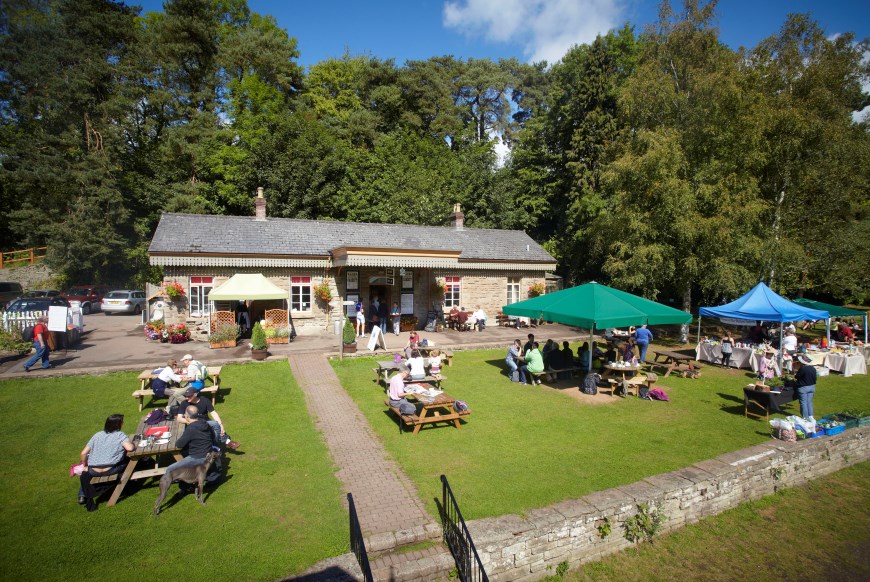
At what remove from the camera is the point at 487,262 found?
23547 millimetres

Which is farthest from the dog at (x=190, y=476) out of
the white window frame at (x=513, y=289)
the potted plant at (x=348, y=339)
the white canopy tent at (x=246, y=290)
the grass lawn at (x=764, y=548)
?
the white window frame at (x=513, y=289)

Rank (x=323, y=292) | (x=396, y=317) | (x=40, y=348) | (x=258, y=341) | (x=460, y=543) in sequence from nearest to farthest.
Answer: (x=460, y=543) → (x=40, y=348) → (x=258, y=341) → (x=323, y=292) → (x=396, y=317)

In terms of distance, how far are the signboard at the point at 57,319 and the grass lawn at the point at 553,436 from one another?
1005 centimetres

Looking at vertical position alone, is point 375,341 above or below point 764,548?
above

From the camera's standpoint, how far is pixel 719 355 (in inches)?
658

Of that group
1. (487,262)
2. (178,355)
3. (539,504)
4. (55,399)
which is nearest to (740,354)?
(487,262)

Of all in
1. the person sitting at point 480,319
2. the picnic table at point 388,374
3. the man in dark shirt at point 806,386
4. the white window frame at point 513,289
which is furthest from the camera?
the white window frame at point 513,289

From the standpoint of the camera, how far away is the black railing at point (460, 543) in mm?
5375

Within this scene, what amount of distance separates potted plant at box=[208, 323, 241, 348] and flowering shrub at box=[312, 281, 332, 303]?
4144 mm

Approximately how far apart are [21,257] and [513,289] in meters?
37.9

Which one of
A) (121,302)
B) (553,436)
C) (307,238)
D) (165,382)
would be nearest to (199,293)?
(307,238)

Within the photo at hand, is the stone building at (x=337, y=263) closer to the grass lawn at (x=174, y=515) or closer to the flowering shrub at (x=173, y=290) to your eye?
the flowering shrub at (x=173, y=290)

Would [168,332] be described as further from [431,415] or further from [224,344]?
[431,415]

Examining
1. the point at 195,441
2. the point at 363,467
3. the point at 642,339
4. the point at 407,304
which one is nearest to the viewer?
Answer: the point at 195,441
